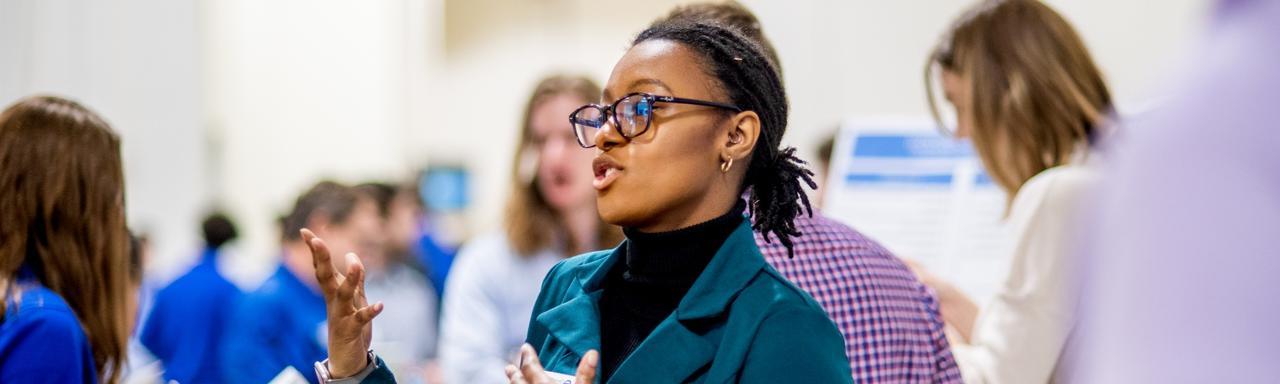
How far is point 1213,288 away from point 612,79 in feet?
3.35

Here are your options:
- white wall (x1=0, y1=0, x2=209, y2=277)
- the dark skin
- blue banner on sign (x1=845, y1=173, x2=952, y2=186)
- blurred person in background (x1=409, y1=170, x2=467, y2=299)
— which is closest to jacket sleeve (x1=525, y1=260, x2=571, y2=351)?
the dark skin

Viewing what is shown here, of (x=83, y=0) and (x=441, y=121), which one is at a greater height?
(x=83, y=0)

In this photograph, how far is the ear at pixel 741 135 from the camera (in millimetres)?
1493

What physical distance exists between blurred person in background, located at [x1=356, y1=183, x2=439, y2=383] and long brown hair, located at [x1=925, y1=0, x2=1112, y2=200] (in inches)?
123

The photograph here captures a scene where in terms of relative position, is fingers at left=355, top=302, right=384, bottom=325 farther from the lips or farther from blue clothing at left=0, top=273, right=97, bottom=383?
blue clothing at left=0, top=273, right=97, bottom=383

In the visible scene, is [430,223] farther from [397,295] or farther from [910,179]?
[910,179]

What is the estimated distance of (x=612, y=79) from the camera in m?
1.51

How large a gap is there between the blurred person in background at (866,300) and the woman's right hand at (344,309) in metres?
0.67

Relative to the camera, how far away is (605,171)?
1.48 metres

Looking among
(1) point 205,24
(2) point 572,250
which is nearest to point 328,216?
(2) point 572,250

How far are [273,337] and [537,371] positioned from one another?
326cm

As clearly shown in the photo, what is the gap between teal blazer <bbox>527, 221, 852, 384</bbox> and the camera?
133 cm

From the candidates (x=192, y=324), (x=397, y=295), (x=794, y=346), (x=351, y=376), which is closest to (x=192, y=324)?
(x=192, y=324)

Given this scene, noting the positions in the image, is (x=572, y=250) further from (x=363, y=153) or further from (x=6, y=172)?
(x=363, y=153)
